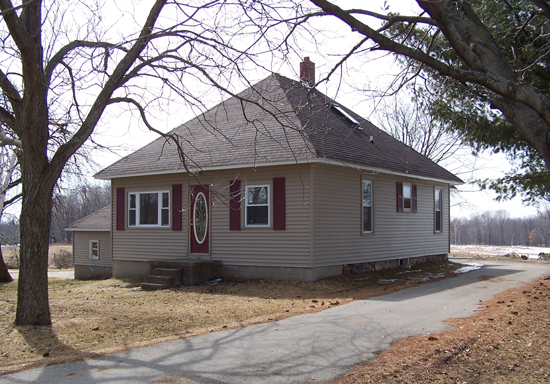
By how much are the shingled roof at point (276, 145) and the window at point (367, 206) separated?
2.54 ft

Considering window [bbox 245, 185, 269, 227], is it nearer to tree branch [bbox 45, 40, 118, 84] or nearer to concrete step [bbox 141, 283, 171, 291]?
concrete step [bbox 141, 283, 171, 291]

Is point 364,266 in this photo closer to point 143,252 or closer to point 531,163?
point 531,163

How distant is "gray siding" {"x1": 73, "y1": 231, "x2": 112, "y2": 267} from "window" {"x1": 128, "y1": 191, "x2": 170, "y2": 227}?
6429mm

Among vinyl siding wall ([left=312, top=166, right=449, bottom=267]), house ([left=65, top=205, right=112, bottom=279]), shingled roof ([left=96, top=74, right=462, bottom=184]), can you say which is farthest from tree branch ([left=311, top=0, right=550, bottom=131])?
house ([left=65, top=205, right=112, bottom=279])

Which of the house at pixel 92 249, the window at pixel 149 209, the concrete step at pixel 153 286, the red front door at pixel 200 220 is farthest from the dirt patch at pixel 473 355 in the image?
the house at pixel 92 249

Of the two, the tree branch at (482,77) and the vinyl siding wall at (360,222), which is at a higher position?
the tree branch at (482,77)

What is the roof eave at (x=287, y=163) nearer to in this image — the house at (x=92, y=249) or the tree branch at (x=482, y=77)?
the tree branch at (x=482, y=77)

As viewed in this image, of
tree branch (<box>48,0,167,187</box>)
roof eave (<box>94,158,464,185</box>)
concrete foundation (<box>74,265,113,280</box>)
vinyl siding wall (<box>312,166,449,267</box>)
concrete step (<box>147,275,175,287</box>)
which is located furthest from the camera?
concrete foundation (<box>74,265,113,280</box>)

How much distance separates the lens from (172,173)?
16406mm

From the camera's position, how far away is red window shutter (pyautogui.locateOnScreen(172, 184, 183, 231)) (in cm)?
1641

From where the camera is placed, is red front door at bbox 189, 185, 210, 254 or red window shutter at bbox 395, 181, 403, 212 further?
red window shutter at bbox 395, 181, 403, 212

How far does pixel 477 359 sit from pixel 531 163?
11.5 meters

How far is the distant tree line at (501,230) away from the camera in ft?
207

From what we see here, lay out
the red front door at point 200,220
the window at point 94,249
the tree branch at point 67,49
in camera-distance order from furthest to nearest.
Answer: the window at point 94,249
the red front door at point 200,220
the tree branch at point 67,49
